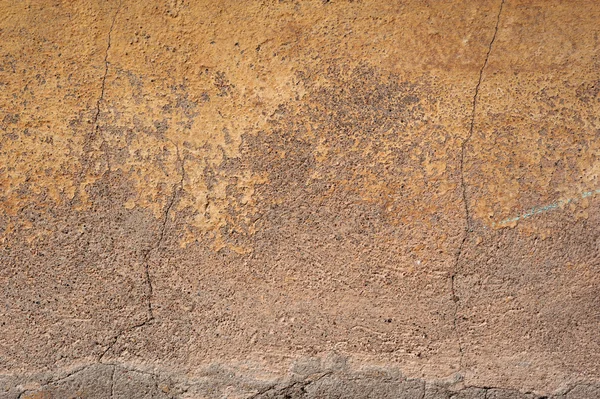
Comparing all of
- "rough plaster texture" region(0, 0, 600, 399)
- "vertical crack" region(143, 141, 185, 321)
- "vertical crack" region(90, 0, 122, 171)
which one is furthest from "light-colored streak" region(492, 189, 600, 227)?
"vertical crack" region(90, 0, 122, 171)

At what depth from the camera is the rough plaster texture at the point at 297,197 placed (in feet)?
7.58

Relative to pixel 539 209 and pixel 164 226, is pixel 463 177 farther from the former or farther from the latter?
pixel 164 226

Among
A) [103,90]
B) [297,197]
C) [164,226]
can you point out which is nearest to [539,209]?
[297,197]

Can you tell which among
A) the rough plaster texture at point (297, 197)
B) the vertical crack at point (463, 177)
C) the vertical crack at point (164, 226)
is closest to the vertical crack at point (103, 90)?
the rough plaster texture at point (297, 197)

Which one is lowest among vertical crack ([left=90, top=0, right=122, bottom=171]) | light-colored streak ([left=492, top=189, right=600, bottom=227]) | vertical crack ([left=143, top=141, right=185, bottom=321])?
light-colored streak ([left=492, top=189, right=600, bottom=227])

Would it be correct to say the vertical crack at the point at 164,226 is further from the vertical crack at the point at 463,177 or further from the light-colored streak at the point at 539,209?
the light-colored streak at the point at 539,209

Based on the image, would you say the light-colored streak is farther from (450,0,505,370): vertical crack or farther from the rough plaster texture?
(450,0,505,370): vertical crack

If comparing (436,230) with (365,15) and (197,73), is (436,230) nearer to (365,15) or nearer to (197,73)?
(365,15)

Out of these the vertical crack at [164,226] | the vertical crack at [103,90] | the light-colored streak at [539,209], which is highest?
the vertical crack at [103,90]

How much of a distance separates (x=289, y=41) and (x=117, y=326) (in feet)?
4.56

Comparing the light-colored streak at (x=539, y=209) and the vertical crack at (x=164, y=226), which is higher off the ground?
the vertical crack at (x=164, y=226)

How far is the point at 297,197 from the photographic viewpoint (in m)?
2.35

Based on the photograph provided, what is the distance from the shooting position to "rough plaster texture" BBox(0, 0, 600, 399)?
2.31m

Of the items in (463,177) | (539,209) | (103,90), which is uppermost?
(103,90)
